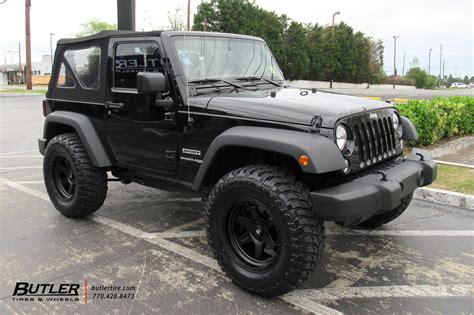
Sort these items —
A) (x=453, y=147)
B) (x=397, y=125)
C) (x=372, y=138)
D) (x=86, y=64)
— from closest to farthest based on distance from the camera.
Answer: (x=372, y=138)
(x=397, y=125)
(x=86, y=64)
(x=453, y=147)

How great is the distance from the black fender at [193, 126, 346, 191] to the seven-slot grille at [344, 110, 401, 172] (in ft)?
1.07

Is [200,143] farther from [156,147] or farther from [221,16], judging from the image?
[221,16]

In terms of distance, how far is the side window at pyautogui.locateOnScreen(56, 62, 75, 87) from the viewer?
5.12 m

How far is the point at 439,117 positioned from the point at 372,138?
565cm

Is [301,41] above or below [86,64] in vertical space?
above

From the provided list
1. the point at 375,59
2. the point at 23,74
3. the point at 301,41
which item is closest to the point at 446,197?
the point at 301,41

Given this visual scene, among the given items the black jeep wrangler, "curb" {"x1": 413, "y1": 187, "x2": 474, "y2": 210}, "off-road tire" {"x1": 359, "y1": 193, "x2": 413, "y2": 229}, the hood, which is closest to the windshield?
the black jeep wrangler

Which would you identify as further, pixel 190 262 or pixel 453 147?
pixel 453 147

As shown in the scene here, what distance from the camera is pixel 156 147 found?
4.18 meters

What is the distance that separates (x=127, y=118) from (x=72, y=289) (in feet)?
5.55

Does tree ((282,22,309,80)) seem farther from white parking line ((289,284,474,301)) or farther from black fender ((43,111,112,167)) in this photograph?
white parking line ((289,284,474,301))

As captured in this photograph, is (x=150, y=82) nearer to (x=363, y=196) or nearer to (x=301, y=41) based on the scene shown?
(x=363, y=196)

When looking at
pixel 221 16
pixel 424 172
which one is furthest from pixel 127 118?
pixel 221 16

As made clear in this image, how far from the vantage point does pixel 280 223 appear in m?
Result: 3.08
